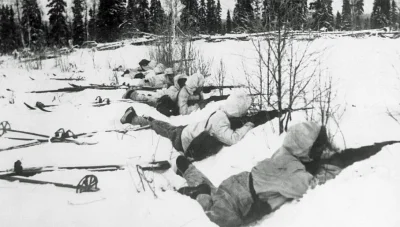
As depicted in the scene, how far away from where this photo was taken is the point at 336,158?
10.2ft

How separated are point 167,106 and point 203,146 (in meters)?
2.94

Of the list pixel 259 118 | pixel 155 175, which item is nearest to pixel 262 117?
pixel 259 118

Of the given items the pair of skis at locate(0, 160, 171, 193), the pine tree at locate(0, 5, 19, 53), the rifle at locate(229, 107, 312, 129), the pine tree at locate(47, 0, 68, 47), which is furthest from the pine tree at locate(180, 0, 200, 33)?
the pine tree at locate(0, 5, 19, 53)

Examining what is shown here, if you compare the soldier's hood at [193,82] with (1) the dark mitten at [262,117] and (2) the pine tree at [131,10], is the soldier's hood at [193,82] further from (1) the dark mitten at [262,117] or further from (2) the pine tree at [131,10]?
(2) the pine tree at [131,10]

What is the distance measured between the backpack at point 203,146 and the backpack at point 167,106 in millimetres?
2663

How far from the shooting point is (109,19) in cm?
2952

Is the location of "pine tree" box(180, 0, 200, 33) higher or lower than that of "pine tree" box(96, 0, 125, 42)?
lower

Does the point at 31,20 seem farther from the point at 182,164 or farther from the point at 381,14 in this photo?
the point at 381,14

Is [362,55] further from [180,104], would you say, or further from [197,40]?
[197,40]

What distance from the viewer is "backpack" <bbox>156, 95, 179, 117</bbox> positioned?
7.17 m

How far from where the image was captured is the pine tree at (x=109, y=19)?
1149 inches

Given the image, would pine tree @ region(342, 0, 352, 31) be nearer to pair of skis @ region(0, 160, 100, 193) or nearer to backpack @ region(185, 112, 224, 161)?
backpack @ region(185, 112, 224, 161)

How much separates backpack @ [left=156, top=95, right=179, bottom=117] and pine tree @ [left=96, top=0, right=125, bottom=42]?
23477 millimetres

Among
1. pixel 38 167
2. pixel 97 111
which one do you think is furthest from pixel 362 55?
pixel 38 167
